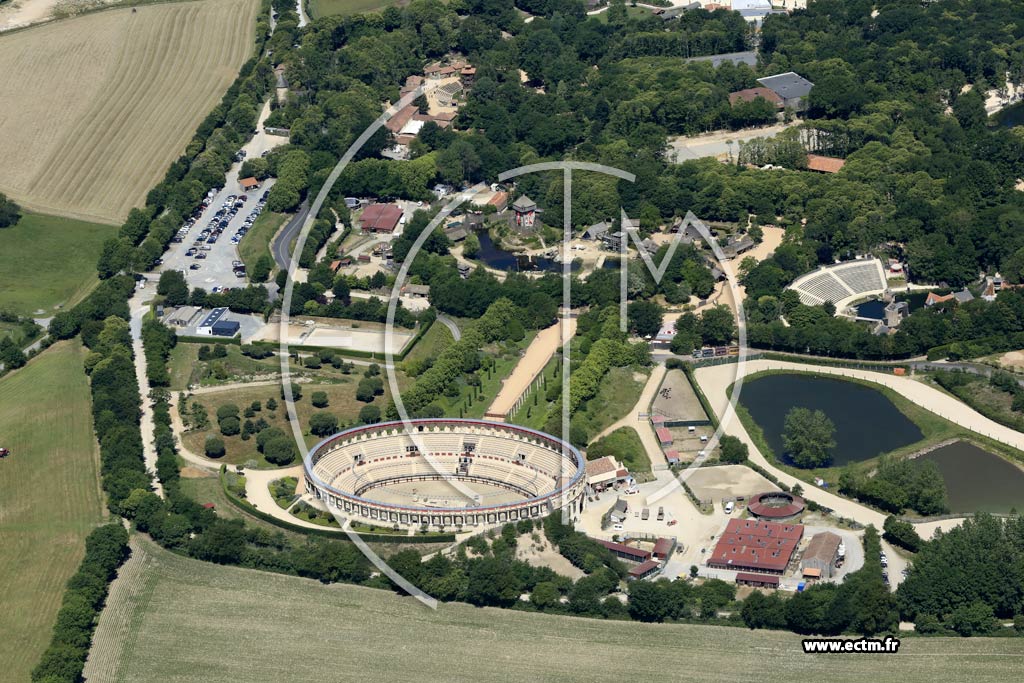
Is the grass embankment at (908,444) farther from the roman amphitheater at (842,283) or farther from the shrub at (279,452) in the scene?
the shrub at (279,452)

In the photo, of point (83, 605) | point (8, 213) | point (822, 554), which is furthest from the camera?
point (8, 213)

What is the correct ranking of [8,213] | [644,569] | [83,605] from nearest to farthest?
[83,605] → [644,569] → [8,213]

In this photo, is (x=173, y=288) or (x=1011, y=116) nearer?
(x=173, y=288)

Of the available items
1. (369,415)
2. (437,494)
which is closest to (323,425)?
(369,415)

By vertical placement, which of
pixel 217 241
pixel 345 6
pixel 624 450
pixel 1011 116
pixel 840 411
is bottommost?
pixel 1011 116

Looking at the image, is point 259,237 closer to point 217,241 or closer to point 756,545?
point 217,241

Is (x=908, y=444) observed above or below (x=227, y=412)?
above

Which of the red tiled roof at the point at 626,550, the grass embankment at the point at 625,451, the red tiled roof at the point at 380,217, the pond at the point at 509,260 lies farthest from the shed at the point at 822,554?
the red tiled roof at the point at 380,217
